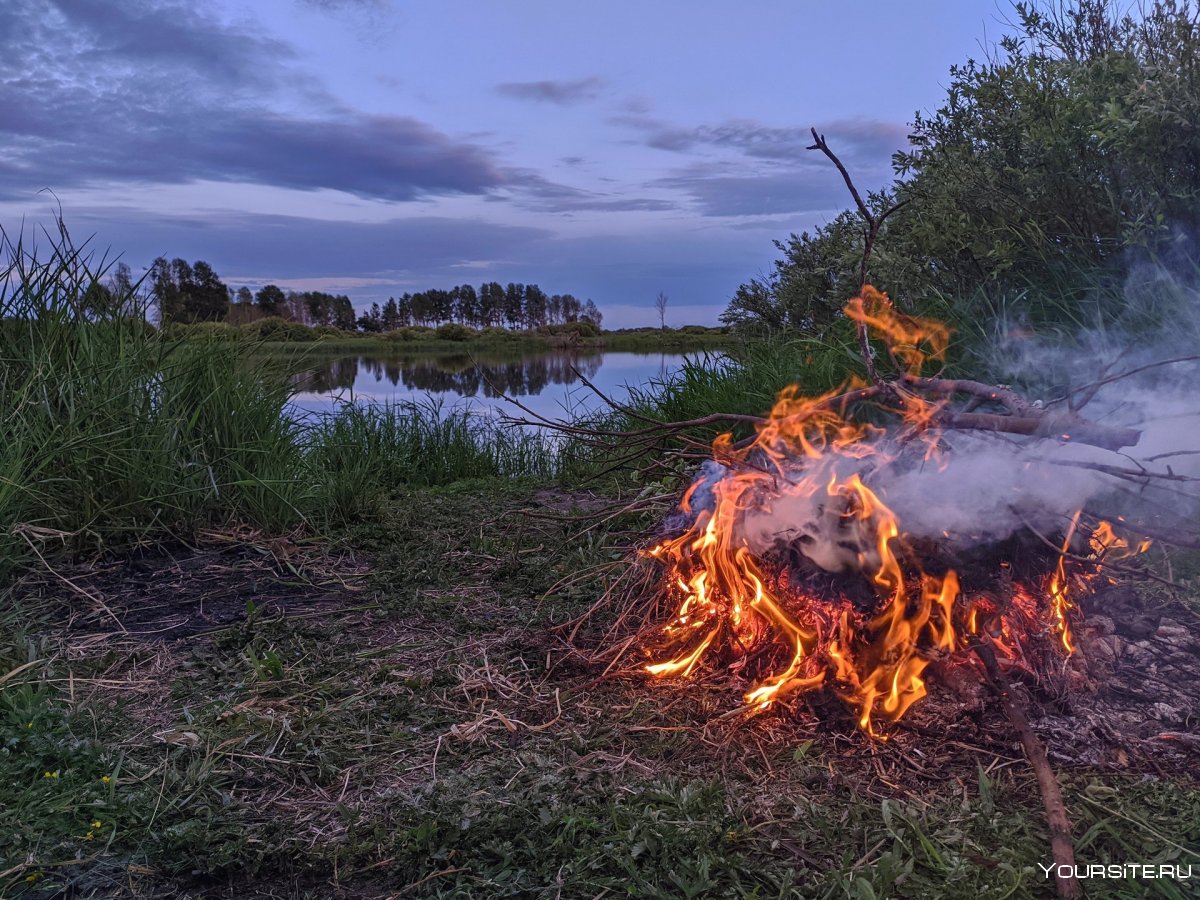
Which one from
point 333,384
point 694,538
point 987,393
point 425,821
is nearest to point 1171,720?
point 987,393

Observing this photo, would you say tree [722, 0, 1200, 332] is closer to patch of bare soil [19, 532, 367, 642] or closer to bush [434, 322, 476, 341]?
patch of bare soil [19, 532, 367, 642]

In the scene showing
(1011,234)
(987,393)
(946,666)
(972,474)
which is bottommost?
(946,666)

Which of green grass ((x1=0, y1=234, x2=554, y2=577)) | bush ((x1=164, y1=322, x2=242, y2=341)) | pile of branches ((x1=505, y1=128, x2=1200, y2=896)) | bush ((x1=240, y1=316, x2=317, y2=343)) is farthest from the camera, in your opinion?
bush ((x1=240, y1=316, x2=317, y2=343))

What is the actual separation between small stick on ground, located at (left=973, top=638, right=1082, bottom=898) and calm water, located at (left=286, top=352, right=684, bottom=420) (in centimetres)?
166

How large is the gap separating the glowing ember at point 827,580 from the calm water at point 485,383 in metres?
0.78

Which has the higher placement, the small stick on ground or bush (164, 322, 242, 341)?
bush (164, 322, 242, 341)

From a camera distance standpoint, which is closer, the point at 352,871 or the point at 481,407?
the point at 352,871

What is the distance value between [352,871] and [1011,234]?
16.4ft

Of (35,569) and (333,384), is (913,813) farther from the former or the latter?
(333,384)

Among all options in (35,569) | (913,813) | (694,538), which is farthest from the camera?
(35,569)

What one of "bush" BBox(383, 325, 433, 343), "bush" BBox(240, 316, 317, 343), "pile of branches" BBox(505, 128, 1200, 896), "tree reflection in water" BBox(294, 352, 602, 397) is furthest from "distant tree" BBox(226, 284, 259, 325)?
"bush" BBox(383, 325, 433, 343)

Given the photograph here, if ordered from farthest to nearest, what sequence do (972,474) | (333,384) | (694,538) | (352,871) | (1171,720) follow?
1. (333,384)
2. (694,538)
3. (972,474)
4. (1171,720)
5. (352,871)

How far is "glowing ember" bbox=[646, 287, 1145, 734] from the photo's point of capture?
2580 mm

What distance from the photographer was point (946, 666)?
2637mm
